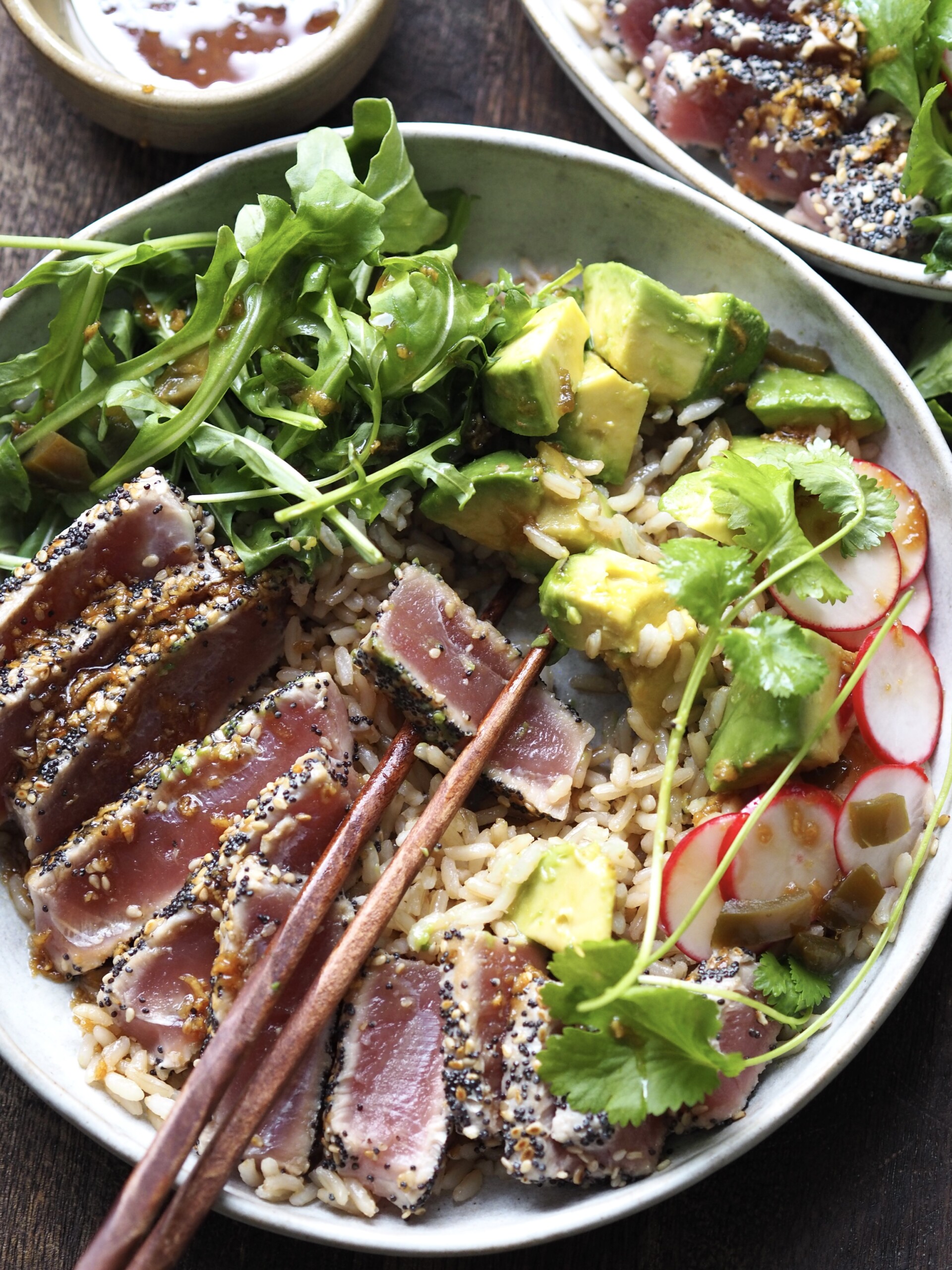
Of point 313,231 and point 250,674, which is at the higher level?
point 313,231

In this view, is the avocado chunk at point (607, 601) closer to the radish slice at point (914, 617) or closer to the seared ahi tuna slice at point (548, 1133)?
the radish slice at point (914, 617)

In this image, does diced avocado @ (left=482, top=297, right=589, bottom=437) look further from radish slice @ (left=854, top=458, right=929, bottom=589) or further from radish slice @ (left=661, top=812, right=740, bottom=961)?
radish slice @ (left=661, top=812, right=740, bottom=961)

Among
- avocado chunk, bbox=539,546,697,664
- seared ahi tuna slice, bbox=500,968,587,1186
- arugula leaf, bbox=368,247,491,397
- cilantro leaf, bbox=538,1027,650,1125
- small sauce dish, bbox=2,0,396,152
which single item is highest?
small sauce dish, bbox=2,0,396,152

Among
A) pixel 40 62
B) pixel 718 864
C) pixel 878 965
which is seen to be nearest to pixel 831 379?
pixel 718 864

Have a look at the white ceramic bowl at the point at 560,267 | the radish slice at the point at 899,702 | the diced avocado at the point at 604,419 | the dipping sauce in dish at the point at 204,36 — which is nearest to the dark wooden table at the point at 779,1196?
the white ceramic bowl at the point at 560,267

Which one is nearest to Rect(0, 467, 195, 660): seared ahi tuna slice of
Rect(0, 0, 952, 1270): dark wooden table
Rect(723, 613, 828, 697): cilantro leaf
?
Rect(0, 0, 952, 1270): dark wooden table

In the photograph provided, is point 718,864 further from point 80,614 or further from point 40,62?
point 40,62

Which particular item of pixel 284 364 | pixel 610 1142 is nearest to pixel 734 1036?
pixel 610 1142
